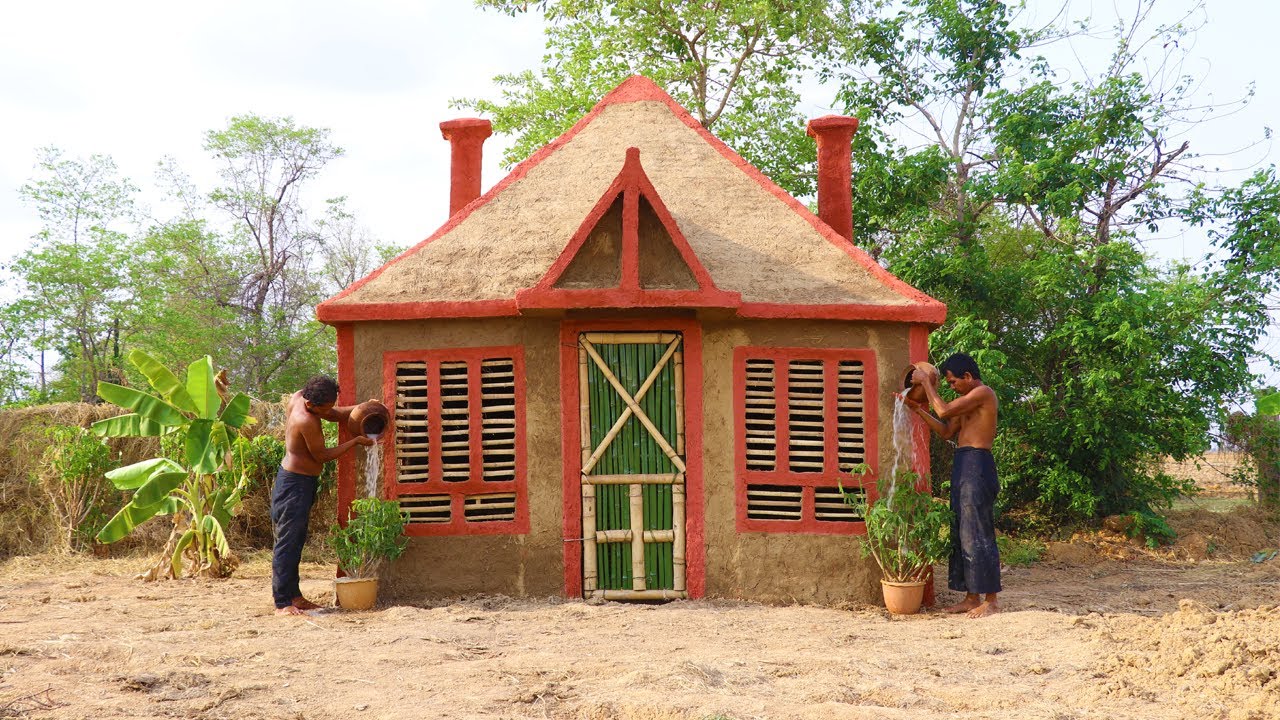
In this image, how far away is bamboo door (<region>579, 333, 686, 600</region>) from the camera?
8.30m

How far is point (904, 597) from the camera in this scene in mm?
7980

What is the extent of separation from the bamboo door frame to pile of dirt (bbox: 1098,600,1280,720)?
2.99 metres

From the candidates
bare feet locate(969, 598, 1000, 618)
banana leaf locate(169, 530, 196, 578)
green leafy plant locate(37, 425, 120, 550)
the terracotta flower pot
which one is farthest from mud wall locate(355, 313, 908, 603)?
green leafy plant locate(37, 425, 120, 550)

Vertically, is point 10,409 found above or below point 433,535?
above

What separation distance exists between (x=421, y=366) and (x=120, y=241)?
21578mm

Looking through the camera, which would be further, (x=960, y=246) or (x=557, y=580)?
(x=960, y=246)

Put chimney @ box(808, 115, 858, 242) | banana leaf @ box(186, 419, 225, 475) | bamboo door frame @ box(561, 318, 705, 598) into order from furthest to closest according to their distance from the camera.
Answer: chimney @ box(808, 115, 858, 242)
banana leaf @ box(186, 419, 225, 475)
bamboo door frame @ box(561, 318, 705, 598)

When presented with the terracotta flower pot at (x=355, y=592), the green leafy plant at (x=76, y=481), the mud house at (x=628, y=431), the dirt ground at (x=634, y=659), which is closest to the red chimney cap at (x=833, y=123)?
the mud house at (x=628, y=431)

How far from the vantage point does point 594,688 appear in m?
5.54

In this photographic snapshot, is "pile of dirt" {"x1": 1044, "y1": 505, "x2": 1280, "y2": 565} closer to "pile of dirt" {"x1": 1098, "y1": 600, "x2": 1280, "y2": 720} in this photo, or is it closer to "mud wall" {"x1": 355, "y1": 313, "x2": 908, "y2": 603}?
"mud wall" {"x1": 355, "y1": 313, "x2": 908, "y2": 603}

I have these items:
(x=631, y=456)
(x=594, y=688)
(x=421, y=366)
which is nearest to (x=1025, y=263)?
(x=631, y=456)

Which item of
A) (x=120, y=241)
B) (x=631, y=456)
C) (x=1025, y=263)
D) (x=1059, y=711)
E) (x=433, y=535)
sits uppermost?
(x=120, y=241)

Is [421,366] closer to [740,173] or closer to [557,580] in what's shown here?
[557,580]

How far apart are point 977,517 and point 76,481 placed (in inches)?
373
